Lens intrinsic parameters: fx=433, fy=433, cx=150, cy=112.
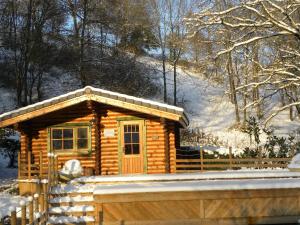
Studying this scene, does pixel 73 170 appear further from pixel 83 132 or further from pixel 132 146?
pixel 132 146

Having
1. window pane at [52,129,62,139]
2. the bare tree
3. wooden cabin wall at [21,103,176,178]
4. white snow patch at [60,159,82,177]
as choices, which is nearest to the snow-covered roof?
wooden cabin wall at [21,103,176,178]

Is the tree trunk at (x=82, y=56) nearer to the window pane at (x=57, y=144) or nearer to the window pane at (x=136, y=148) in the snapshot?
the window pane at (x=57, y=144)

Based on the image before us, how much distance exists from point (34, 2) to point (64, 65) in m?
6.03

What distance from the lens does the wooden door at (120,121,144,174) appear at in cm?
1822

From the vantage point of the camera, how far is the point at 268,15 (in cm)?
1157

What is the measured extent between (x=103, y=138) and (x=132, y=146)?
1279mm

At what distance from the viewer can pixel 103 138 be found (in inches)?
723

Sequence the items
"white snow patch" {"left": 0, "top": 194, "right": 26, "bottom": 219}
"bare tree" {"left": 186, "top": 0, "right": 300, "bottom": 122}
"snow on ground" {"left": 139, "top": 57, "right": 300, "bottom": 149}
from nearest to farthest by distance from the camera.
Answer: "bare tree" {"left": 186, "top": 0, "right": 300, "bottom": 122}
"white snow patch" {"left": 0, "top": 194, "right": 26, "bottom": 219}
"snow on ground" {"left": 139, "top": 57, "right": 300, "bottom": 149}

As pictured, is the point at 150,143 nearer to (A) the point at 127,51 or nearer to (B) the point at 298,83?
(B) the point at 298,83

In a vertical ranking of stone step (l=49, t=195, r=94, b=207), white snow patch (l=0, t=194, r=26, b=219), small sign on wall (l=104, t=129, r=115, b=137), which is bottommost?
white snow patch (l=0, t=194, r=26, b=219)

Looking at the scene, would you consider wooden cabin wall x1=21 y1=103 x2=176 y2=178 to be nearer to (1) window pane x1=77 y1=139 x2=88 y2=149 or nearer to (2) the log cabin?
(2) the log cabin

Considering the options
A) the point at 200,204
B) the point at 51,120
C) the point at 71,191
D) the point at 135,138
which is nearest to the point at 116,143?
the point at 135,138

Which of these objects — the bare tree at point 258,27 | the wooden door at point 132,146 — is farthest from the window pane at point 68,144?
the bare tree at point 258,27

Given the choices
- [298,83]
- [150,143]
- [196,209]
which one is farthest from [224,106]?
[196,209]
